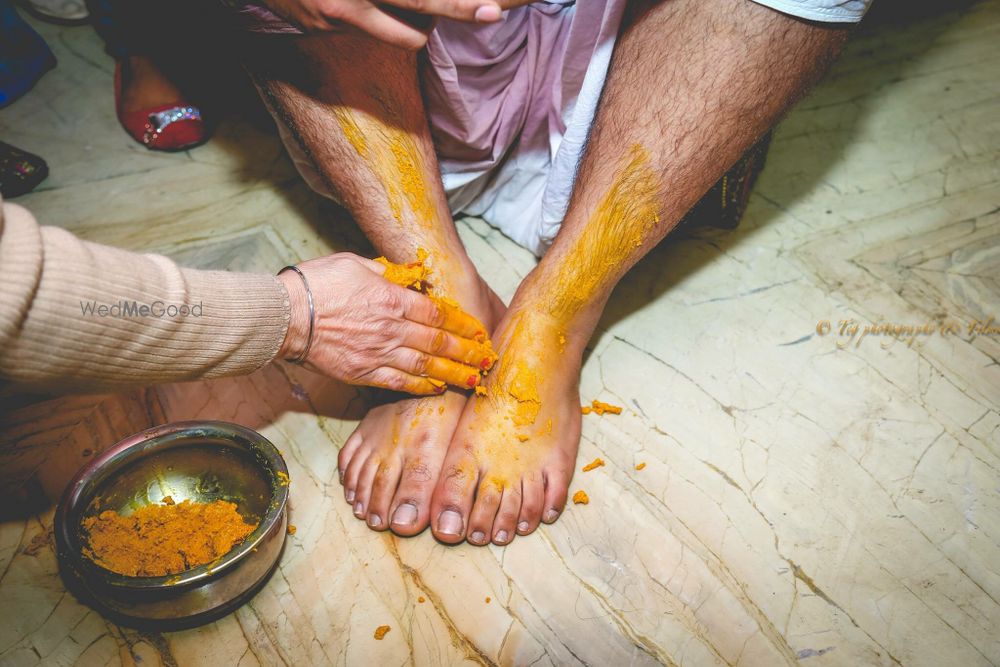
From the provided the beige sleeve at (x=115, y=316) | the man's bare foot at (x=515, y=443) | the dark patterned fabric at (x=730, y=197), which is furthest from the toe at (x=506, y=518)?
the dark patterned fabric at (x=730, y=197)

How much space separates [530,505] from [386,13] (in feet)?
2.66

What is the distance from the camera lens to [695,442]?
46.6 inches

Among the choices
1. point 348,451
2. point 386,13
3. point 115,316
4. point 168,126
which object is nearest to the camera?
point 115,316

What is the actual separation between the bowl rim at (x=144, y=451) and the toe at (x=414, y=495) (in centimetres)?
20

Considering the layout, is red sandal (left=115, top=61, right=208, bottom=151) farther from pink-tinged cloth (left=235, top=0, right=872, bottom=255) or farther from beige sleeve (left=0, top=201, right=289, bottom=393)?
beige sleeve (left=0, top=201, right=289, bottom=393)

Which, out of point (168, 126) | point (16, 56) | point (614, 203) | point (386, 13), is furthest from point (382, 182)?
point (16, 56)

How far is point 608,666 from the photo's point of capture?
95cm

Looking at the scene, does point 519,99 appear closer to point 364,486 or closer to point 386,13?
point 386,13

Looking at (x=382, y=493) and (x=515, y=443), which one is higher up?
(x=515, y=443)

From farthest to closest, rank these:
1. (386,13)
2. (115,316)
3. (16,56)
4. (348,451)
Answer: (16,56) → (348,451) → (386,13) → (115,316)

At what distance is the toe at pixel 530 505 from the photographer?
1064mm

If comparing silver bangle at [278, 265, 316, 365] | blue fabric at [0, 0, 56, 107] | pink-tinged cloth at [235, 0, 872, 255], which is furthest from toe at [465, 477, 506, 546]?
blue fabric at [0, 0, 56, 107]

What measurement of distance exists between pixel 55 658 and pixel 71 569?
0.65 ft

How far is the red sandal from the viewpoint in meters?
1.69
